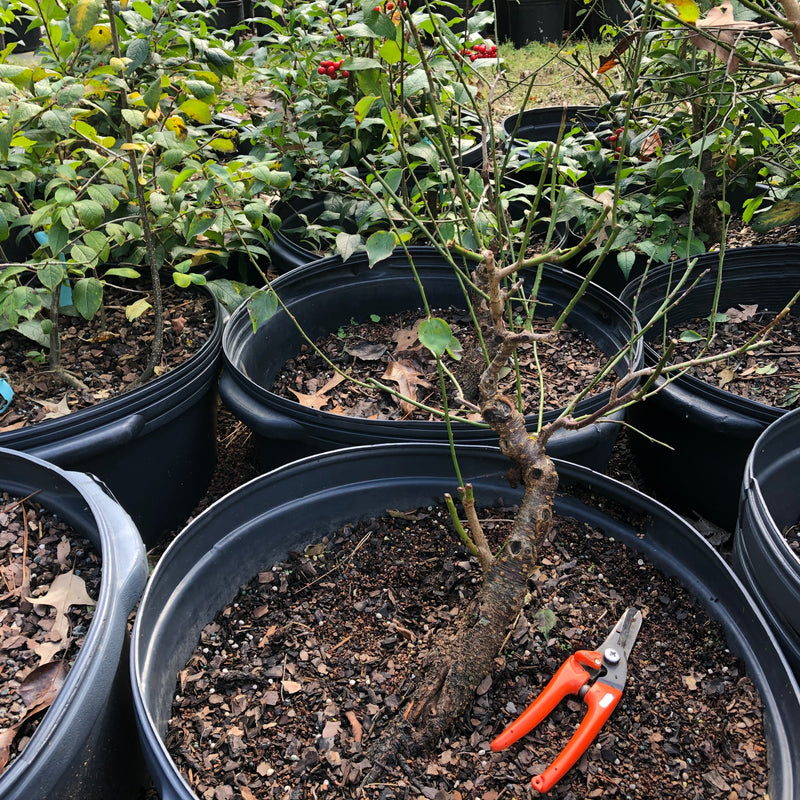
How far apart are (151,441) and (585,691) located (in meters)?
1.08

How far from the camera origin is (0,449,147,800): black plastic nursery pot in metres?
0.82

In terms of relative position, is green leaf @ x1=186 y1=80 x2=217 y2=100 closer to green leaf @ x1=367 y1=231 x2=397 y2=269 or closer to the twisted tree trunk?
green leaf @ x1=367 y1=231 x2=397 y2=269

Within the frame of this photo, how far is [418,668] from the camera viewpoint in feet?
3.58

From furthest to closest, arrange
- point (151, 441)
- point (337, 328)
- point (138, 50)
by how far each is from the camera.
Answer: point (337, 328), point (151, 441), point (138, 50)

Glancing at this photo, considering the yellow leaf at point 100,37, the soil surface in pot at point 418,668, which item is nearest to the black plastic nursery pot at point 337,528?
the soil surface in pot at point 418,668

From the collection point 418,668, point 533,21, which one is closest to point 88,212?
point 418,668

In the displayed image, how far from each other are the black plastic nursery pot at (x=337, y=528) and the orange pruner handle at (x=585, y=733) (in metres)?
0.22

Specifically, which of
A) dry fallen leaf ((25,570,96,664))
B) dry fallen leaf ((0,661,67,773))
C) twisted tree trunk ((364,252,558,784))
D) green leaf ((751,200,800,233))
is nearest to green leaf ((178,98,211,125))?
twisted tree trunk ((364,252,558,784))

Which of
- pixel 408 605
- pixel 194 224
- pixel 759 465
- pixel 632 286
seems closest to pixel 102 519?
pixel 408 605

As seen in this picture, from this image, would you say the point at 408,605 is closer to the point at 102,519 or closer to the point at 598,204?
the point at 102,519

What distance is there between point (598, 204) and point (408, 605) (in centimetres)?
125

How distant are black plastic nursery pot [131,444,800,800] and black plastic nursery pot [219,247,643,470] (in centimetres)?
10

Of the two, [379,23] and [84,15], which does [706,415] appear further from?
[84,15]

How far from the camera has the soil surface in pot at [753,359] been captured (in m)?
1.72
